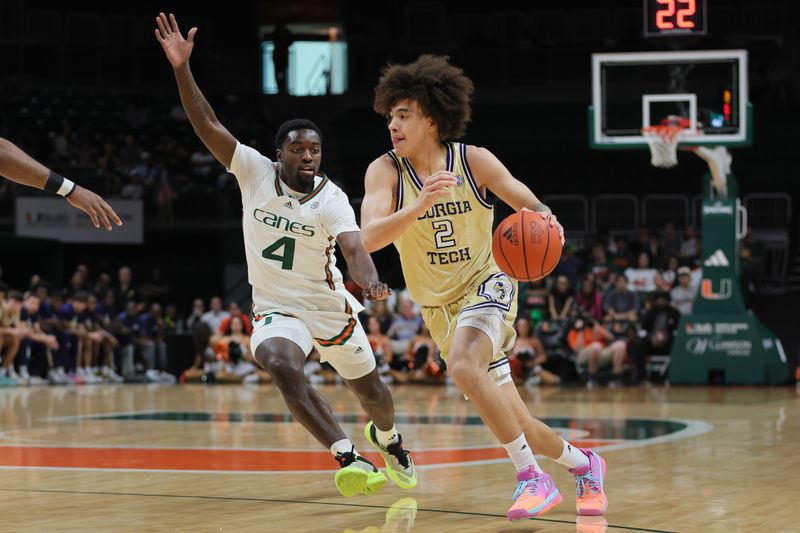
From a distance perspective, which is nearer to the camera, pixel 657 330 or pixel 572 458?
pixel 572 458

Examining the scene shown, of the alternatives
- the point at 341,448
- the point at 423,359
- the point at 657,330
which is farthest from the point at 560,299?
the point at 341,448

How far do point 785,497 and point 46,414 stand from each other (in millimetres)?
7882

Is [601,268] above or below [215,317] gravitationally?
above

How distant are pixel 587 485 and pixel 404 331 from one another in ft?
40.1

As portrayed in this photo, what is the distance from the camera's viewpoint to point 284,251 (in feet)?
21.2

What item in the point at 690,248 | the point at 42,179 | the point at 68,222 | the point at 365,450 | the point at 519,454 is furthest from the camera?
the point at 68,222

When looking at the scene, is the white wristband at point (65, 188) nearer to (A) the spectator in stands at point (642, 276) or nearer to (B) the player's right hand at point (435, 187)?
(B) the player's right hand at point (435, 187)

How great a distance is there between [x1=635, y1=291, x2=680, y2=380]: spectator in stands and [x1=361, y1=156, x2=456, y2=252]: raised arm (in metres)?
11.4

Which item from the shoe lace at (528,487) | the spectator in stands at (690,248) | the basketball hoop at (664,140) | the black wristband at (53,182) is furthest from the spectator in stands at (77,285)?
the shoe lace at (528,487)

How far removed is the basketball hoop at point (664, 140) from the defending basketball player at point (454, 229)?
31.3ft

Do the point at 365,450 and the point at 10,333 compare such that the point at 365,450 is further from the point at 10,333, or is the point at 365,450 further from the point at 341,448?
the point at 10,333

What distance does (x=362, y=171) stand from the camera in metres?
25.7

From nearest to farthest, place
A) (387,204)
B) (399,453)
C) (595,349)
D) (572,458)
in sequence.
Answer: (572,458) → (387,204) → (399,453) → (595,349)

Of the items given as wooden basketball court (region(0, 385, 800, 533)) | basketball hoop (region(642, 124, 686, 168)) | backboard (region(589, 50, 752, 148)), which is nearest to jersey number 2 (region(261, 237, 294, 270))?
wooden basketball court (region(0, 385, 800, 533))
